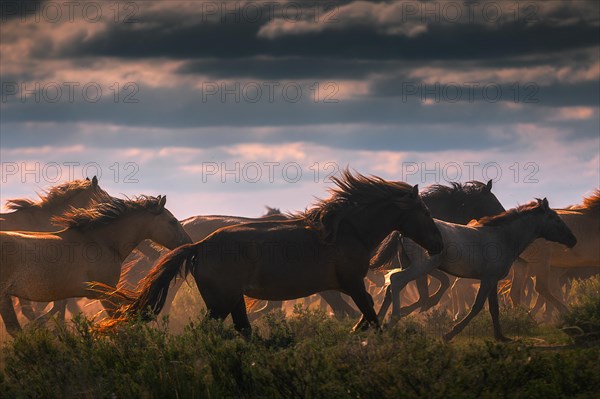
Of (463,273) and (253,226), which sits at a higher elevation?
(253,226)

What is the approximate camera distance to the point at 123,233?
13266 millimetres

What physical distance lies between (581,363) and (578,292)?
13.6 meters

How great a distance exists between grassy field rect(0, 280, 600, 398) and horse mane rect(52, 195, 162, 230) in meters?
3.19

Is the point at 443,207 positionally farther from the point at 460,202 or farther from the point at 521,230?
the point at 521,230

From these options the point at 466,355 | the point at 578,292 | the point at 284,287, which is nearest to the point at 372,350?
the point at 466,355

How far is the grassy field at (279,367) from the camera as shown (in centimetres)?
805

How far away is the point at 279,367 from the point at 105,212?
5.70 meters

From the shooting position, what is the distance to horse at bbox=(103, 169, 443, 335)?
10.8m

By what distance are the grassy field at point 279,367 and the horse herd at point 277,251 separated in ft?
2.47

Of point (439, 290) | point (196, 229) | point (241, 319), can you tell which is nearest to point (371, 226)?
point (241, 319)

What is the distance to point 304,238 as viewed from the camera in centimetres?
1123

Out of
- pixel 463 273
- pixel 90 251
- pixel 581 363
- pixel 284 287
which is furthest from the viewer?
pixel 463 273

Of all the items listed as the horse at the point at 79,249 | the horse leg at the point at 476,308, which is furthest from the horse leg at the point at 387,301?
the horse at the point at 79,249

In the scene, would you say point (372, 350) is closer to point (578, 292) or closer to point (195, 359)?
point (195, 359)
